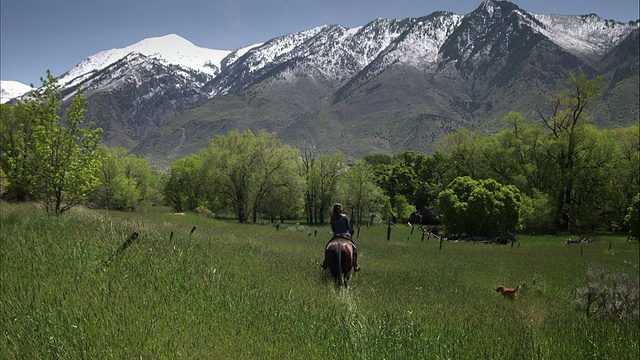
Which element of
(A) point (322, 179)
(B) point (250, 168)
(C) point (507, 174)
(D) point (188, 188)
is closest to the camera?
(B) point (250, 168)

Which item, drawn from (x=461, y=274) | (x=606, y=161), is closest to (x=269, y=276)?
(x=461, y=274)

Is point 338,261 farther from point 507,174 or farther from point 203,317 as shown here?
point 507,174

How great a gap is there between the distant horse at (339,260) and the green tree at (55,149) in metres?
10.7

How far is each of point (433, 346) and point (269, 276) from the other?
474 centimetres

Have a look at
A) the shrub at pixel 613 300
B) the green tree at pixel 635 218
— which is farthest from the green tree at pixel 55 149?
the green tree at pixel 635 218

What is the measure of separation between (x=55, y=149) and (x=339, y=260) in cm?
1217

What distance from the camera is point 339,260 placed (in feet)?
35.8

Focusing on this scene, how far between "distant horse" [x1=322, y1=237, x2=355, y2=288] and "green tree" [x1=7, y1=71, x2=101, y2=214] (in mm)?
10710

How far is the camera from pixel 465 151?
62.4 metres

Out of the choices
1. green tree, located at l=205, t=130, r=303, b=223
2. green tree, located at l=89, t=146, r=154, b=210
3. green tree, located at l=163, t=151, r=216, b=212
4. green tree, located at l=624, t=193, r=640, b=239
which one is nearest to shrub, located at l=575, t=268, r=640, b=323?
green tree, located at l=624, t=193, r=640, b=239

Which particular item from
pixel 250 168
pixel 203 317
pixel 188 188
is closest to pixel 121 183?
pixel 188 188

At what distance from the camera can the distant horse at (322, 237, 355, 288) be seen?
36.0 feet

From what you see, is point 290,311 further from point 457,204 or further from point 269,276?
point 457,204

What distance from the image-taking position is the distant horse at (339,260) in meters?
→ 11.0
